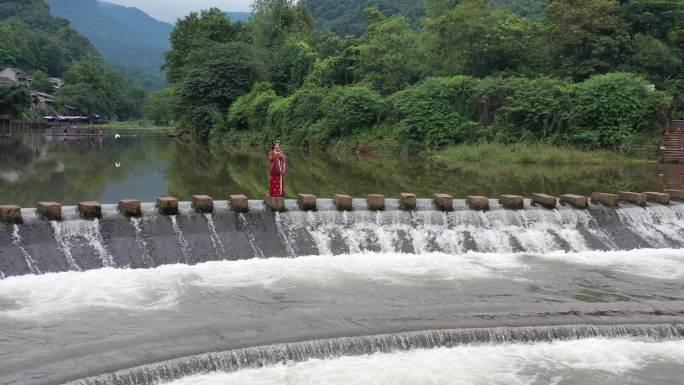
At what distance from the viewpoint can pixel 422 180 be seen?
70.1 feet

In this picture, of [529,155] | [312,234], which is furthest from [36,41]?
[312,234]

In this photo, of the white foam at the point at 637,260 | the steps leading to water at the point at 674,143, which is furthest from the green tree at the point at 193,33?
the white foam at the point at 637,260

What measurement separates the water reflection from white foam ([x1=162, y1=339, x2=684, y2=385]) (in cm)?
982

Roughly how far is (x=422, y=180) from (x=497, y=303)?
12.8 metres

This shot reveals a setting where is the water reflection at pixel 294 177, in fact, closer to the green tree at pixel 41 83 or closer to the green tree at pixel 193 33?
the green tree at pixel 193 33

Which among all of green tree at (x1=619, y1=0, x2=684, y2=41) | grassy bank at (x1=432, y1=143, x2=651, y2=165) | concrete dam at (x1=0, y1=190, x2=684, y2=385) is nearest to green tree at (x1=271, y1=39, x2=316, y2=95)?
grassy bank at (x1=432, y1=143, x2=651, y2=165)

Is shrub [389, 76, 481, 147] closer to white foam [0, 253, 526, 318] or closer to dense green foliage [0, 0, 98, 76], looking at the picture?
white foam [0, 253, 526, 318]

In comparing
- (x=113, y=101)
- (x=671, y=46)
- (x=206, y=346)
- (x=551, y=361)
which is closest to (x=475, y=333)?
(x=551, y=361)

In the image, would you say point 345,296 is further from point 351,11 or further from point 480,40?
point 351,11

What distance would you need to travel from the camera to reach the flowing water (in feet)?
22.2

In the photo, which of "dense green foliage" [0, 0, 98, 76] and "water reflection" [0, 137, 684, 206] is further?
"dense green foliage" [0, 0, 98, 76]

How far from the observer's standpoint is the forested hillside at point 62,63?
8288 cm

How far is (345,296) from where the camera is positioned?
8.98m

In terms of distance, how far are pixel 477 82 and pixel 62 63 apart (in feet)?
283
